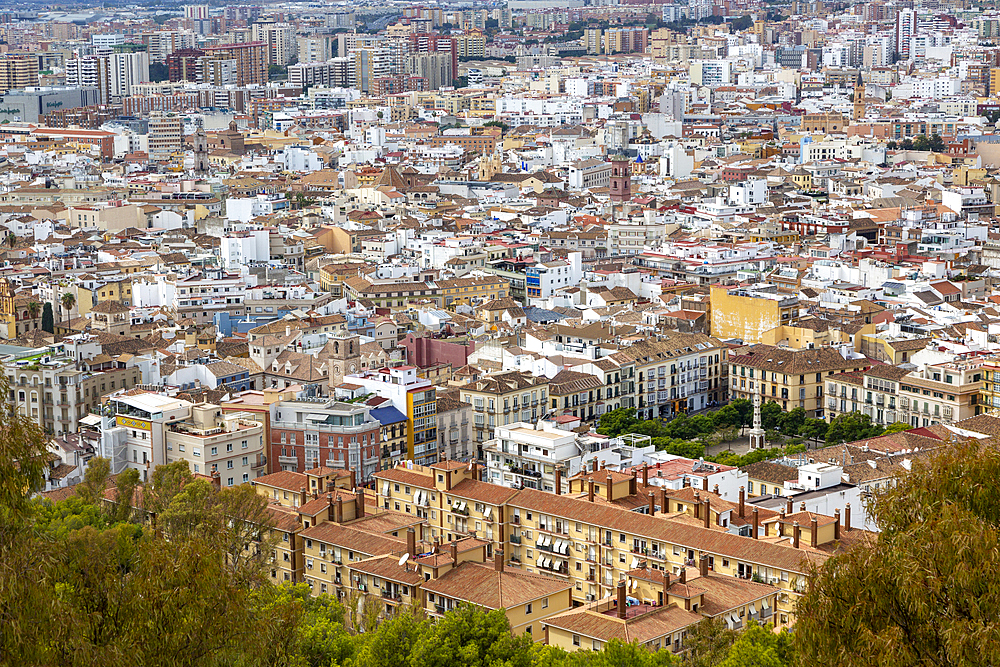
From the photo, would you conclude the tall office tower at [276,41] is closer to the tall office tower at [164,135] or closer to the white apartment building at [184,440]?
the tall office tower at [164,135]

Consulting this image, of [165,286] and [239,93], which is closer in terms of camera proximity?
[165,286]

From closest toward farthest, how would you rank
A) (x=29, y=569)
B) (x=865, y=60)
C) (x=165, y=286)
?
(x=29, y=569) < (x=165, y=286) < (x=865, y=60)

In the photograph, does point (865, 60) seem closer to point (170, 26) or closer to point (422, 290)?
point (170, 26)

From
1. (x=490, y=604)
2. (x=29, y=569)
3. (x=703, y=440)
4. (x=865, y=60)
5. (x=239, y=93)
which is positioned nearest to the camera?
(x=29, y=569)

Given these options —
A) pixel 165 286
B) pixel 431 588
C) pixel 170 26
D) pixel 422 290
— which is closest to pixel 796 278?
pixel 422 290

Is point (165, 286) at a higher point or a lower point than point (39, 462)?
lower

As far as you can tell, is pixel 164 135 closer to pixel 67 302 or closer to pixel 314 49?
pixel 314 49

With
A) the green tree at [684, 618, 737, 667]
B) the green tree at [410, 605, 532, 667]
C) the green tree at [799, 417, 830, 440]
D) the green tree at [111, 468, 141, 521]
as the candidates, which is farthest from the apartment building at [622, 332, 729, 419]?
the green tree at [410, 605, 532, 667]

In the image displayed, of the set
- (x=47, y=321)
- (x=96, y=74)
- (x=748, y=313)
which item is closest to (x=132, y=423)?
(x=47, y=321)
